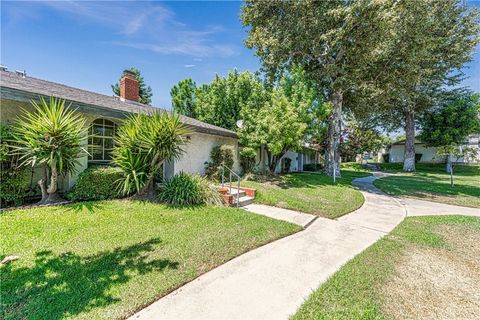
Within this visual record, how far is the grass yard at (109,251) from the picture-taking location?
2611 mm

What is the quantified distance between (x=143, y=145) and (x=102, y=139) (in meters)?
3.08

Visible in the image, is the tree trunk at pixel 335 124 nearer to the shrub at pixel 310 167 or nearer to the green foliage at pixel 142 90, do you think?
the shrub at pixel 310 167

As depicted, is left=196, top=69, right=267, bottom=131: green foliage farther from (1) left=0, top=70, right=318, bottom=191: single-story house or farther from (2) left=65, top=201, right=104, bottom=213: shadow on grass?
(2) left=65, top=201, right=104, bottom=213: shadow on grass

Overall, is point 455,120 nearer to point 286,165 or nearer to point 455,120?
point 455,120

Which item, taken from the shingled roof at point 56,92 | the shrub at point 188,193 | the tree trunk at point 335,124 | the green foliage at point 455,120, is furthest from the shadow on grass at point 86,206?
the green foliage at point 455,120

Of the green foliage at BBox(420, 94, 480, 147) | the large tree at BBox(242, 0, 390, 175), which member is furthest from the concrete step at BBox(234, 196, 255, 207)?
the green foliage at BBox(420, 94, 480, 147)

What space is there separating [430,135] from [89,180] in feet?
108

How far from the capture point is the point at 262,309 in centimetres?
268

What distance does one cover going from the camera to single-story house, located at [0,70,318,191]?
19.6 feet

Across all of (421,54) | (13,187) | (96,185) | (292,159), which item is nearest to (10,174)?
(13,187)

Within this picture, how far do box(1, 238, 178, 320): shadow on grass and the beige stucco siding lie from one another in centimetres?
572

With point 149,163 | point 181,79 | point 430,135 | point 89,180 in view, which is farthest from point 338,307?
point 430,135

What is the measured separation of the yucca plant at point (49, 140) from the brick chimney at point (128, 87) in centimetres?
649

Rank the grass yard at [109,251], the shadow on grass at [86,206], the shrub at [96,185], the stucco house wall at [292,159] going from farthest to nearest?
the stucco house wall at [292,159] → the shrub at [96,185] → the shadow on grass at [86,206] → the grass yard at [109,251]
